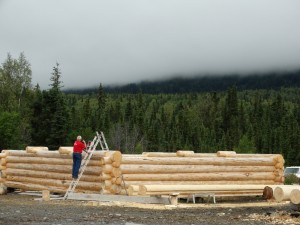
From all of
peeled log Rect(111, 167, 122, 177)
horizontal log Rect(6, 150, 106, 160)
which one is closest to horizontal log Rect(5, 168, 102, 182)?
peeled log Rect(111, 167, 122, 177)

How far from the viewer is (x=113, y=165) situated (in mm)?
19094

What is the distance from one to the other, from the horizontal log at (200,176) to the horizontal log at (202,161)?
1.44 feet

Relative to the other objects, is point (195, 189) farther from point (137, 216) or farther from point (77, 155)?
point (137, 216)

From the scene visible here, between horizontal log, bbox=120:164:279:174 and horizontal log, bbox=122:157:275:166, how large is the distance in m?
0.13

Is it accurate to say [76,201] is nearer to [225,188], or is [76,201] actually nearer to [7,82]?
[225,188]

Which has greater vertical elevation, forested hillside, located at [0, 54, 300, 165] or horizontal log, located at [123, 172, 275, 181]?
forested hillside, located at [0, 54, 300, 165]

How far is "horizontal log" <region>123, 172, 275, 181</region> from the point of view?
20047 mm

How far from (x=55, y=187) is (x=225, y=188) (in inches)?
280

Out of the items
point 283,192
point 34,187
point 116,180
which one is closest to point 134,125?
point 34,187

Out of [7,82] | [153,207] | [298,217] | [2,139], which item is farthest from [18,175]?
[7,82]

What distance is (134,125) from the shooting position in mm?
103500

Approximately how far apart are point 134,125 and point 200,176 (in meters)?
81.8

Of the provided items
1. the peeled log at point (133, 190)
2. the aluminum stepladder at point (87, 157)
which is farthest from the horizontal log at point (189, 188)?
the aluminum stepladder at point (87, 157)

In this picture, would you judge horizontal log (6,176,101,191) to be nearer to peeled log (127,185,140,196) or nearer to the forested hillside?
peeled log (127,185,140,196)
